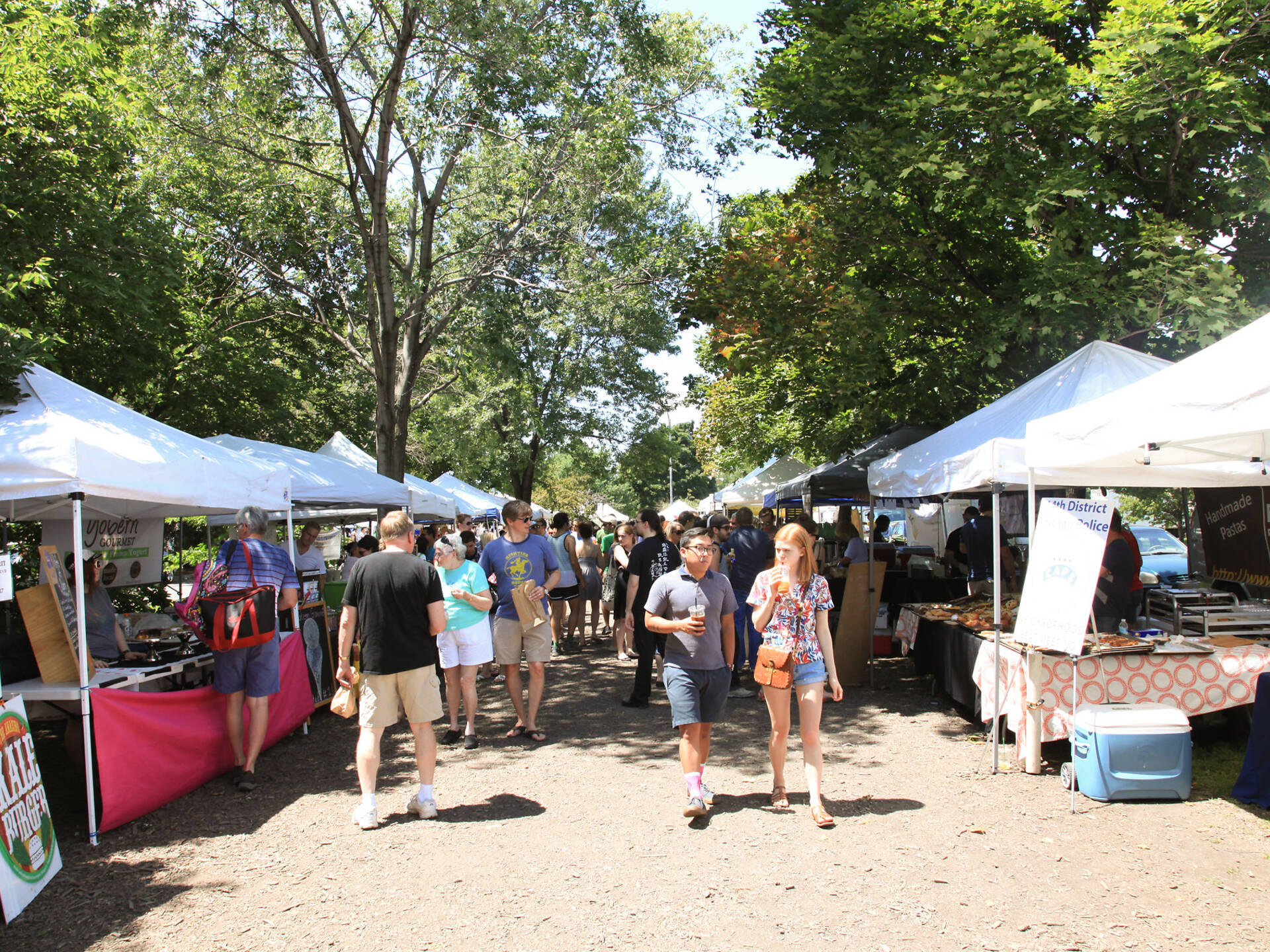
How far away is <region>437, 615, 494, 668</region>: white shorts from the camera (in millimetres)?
6680

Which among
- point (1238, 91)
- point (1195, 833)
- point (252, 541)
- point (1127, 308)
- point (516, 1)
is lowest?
point (1195, 833)

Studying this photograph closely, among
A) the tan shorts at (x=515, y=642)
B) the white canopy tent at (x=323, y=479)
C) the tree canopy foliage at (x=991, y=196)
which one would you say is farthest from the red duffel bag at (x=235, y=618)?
the tree canopy foliage at (x=991, y=196)

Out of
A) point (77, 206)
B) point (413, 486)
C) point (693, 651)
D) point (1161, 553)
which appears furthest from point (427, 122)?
point (1161, 553)

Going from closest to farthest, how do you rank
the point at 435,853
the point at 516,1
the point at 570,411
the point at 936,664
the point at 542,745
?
the point at 435,853 < the point at 542,745 < the point at 936,664 < the point at 516,1 < the point at 570,411

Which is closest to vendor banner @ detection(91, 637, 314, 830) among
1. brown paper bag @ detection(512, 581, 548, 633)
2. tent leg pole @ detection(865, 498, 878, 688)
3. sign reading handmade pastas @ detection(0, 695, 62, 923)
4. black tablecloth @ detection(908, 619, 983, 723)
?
sign reading handmade pastas @ detection(0, 695, 62, 923)

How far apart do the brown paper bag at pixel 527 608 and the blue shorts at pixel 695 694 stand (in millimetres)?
2002

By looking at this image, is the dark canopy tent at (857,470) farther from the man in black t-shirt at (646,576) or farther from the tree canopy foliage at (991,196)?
the man in black t-shirt at (646,576)

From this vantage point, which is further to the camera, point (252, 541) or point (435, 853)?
point (252, 541)

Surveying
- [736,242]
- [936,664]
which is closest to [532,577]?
[936,664]

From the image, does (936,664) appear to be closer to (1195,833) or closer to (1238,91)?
(1195,833)

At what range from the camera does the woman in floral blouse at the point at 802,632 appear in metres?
4.96

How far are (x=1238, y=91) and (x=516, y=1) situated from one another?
8451mm

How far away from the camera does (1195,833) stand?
15.6 ft

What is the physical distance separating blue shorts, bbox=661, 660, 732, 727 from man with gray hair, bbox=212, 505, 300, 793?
117 inches
